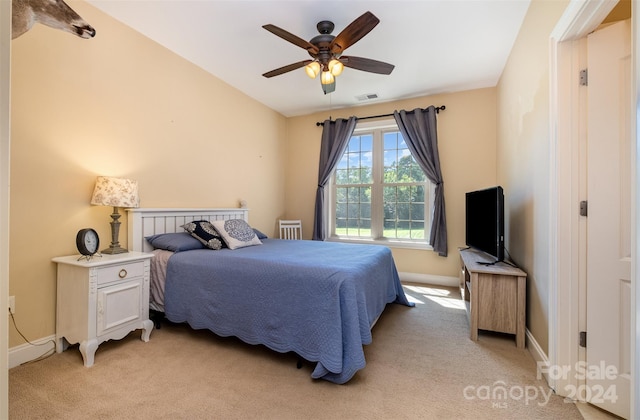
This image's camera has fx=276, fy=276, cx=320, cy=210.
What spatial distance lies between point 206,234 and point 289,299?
129cm

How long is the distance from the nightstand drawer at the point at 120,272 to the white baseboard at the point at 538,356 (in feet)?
9.75

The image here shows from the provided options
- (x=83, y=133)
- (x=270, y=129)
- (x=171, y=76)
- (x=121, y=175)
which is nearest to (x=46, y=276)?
(x=121, y=175)

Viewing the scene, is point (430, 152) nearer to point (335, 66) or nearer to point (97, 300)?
point (335, 66)

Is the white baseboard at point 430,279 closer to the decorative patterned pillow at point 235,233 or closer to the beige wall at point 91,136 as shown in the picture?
the decorative patterned pillow at point 235,233

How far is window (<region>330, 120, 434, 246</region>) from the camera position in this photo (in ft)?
13.8

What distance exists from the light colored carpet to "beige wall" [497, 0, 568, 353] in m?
0.45

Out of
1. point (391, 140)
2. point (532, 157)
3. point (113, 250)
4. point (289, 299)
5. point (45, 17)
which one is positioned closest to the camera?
point (45, 17)

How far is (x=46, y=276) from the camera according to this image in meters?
2.03

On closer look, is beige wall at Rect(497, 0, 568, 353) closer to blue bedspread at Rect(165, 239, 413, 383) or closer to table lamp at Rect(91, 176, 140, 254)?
blue bedspread at Rect(165, 239, 413, 383)

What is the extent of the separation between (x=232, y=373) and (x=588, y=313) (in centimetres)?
216

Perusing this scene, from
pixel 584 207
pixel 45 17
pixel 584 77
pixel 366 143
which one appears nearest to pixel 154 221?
pixel 45 17

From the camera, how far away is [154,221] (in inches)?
108

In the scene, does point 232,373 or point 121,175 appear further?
point 121,175

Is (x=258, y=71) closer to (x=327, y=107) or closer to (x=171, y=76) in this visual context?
(x=171, y=76)
